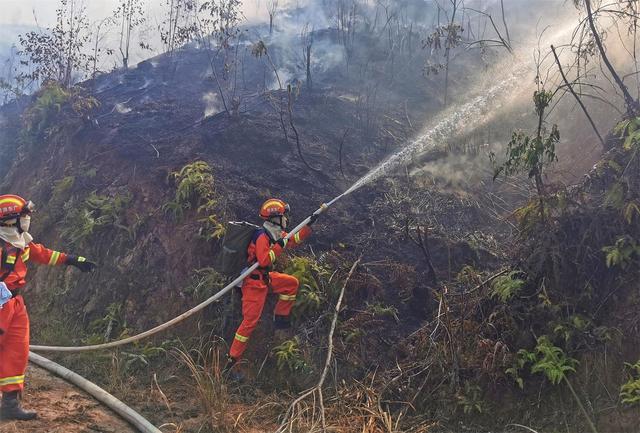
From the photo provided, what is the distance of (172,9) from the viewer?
1389cm

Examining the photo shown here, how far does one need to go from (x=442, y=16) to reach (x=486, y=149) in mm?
10826

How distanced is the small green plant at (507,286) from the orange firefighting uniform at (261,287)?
217 cm

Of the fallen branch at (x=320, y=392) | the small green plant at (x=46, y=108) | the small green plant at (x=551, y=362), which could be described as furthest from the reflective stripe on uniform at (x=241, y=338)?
the small green plant at (x=46, y=108)

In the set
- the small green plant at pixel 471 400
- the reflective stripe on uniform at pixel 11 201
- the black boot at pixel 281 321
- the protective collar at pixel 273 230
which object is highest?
the reflective stripe on uniform at pixel 11 201

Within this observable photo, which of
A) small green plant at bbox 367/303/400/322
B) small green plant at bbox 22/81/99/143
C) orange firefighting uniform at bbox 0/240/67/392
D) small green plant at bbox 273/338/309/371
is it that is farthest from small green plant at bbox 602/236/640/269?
small green plant at bbox 22/81/99/143

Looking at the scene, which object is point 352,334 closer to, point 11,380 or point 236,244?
point 236,244

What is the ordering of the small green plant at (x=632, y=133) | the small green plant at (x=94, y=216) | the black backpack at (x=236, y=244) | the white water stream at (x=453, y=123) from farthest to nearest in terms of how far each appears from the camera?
the white water stream at (x=453, y=123) < the small green plant at (x=94, y=216) < the black backpack at (x=236, y=244) < the small green plant at (x=632, y=133)

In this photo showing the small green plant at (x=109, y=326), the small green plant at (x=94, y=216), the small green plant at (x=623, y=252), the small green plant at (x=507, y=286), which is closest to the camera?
the small green plant at (x=623, y=252)

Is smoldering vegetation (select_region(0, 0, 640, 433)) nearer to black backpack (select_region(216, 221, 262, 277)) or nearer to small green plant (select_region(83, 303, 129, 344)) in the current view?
small green plant (select_region(83, 303, 129, 344))

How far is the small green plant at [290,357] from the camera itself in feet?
17.7

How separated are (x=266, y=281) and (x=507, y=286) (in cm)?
259

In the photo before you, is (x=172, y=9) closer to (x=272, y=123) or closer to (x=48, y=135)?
(x=48, y=135)

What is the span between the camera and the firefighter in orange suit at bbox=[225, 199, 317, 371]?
5480 millimetres

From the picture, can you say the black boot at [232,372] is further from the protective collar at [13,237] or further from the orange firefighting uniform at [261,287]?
the protective collar at [13,237]
